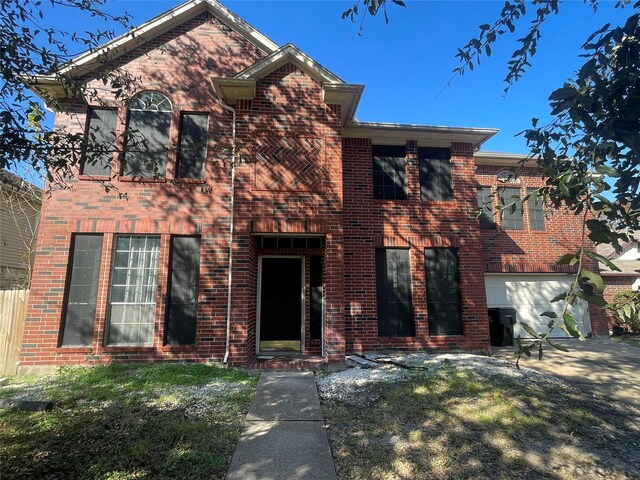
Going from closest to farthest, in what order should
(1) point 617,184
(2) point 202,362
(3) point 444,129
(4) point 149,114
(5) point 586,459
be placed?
(1) point 617,184
(5) point 586,459
(2) point 202,362
(4) point 149,114
(3) point 444,129

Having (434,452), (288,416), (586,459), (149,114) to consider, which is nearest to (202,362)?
(288,416)

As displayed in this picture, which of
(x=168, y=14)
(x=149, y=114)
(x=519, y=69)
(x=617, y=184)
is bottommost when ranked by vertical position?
(x=617, y=184)

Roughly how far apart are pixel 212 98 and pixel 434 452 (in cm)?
817

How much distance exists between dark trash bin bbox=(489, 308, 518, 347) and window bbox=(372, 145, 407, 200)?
485cm

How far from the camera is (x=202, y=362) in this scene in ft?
24.8

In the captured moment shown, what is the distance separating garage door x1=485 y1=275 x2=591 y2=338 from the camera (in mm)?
12266

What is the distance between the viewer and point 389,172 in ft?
32.7

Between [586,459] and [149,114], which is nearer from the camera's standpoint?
[586,459]

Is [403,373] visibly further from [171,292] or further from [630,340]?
[630,340]

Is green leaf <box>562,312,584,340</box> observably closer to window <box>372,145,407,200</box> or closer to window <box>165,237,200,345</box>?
window <box>165,237,200,345</box>

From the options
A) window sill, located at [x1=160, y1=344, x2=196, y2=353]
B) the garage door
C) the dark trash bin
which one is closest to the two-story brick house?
window sill, located at [x1=160, y1=344, x2=196, y2=353]

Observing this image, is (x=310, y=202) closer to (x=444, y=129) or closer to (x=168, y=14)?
(x=444, y=129)

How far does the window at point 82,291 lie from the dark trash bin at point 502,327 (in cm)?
1076

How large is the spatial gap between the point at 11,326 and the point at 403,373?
8.11 m
